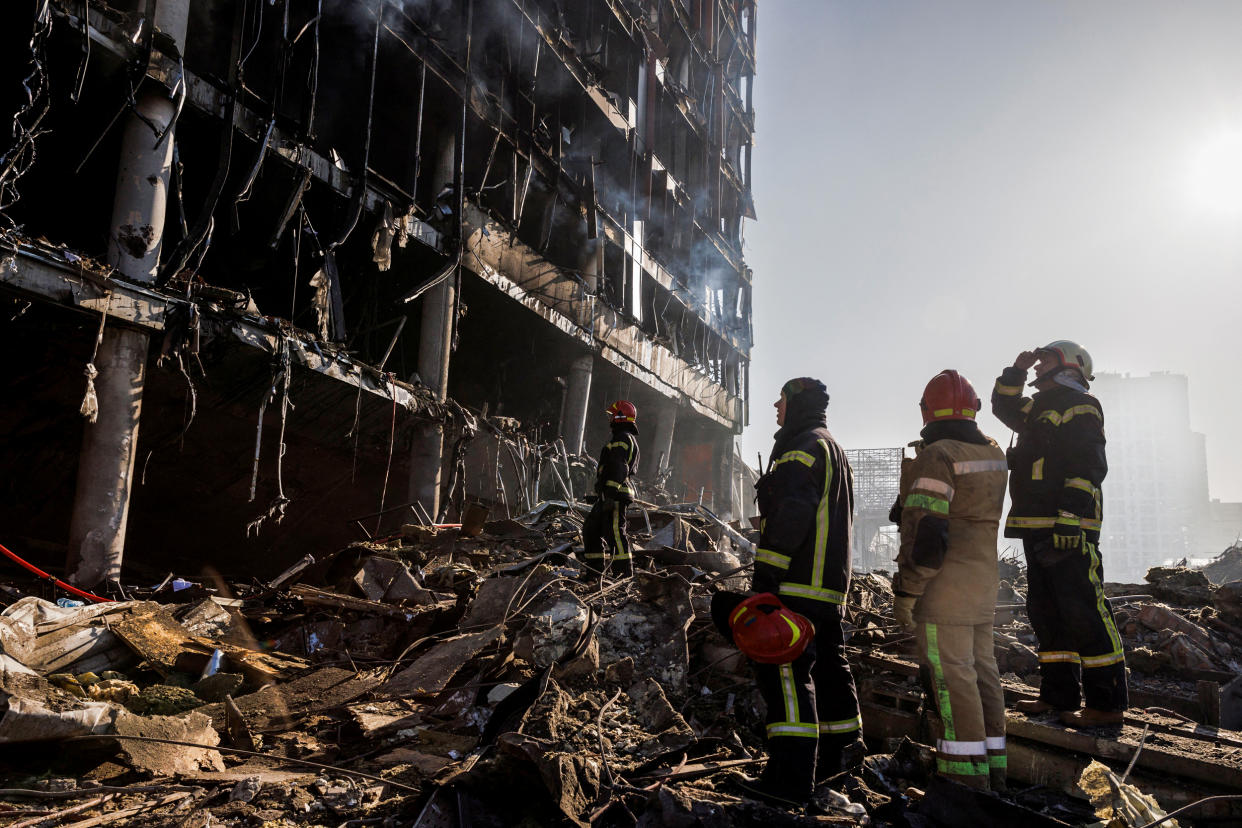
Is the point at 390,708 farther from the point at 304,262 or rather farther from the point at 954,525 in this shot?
the point at 304,262

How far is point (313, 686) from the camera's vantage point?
177 inches

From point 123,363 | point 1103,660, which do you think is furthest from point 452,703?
point 123,363

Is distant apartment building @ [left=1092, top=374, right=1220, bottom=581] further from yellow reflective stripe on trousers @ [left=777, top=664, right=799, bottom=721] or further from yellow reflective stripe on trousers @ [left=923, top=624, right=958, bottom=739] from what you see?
yellow reflective stripe on trousers @ [left=777, top=664, right=799, bottom=721]

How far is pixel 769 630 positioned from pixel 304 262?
11.3 meters

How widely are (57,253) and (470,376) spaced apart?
10928 mm

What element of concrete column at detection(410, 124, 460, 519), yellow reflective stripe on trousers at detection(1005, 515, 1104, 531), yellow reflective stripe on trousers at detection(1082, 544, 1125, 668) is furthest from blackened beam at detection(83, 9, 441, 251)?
yellow reflective stripe on trousers at detection(1082, 544, 1125, 668)

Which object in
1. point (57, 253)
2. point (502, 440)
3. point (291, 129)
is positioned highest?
point (291, 129)

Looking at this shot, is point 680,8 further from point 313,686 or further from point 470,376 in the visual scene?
point 313,686

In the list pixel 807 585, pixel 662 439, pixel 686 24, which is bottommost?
pixel 807 585

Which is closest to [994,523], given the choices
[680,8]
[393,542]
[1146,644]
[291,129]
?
[1146,644]

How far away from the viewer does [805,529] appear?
3.01m

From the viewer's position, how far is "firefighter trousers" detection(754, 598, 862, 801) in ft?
9.22

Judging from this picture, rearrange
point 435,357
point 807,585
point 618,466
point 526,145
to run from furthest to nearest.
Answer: point 526,145 < point 435,357 < point 618,466 < point 807,585

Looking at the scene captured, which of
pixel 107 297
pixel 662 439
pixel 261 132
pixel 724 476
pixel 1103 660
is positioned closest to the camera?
pixel 1103 660
